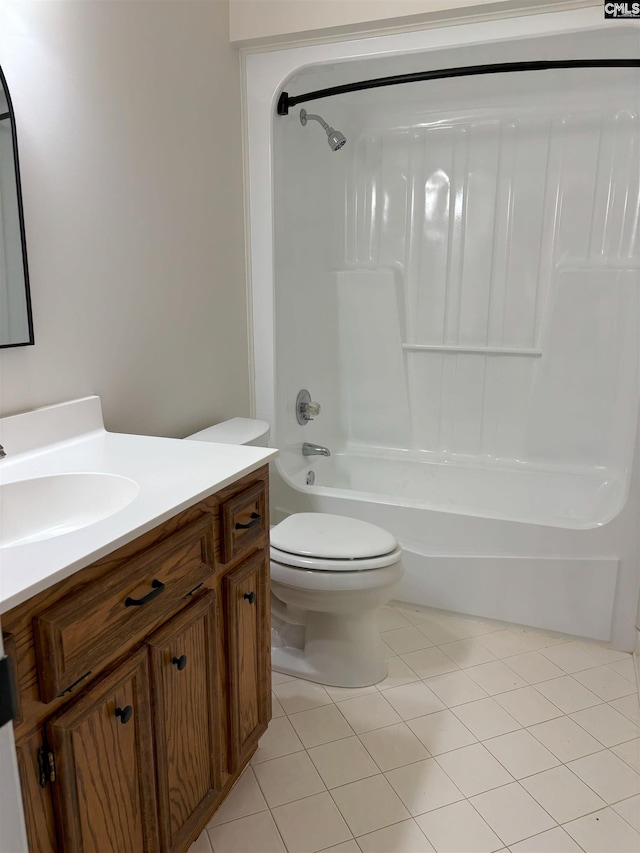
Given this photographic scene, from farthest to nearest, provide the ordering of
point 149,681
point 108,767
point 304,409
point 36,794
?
1. point 304,409
2. point 149,681
3. point 108,767
4. point 36,794

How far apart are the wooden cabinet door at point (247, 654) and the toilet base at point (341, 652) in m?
0.39

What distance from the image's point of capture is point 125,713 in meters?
1.06

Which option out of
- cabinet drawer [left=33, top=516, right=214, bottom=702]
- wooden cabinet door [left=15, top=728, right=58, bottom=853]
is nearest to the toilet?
cabinet drawer [left=33, top=516, right=214, bottom=702]

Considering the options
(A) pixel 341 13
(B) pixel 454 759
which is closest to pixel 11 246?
(A) pixel 341 13

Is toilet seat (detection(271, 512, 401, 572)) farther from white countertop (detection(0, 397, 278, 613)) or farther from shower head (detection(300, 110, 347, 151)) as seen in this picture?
shower head (detection(300, 110, 347, 151))

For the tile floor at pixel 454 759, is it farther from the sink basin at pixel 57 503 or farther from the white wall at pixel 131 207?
the white wall at pixel 131 207

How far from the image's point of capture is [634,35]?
203 centimetres

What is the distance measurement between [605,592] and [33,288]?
2.02m

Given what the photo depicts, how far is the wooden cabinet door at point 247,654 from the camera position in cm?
141

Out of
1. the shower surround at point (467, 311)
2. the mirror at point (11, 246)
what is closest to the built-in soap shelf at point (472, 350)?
the shower surround at point (467, 311)

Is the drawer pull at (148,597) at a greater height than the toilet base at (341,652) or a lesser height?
greater

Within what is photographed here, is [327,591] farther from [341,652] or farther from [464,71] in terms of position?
[464,71]

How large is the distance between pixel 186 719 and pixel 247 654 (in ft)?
0.85

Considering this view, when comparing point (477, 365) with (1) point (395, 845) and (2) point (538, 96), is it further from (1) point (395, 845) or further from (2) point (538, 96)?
(1) point (395, 845)
